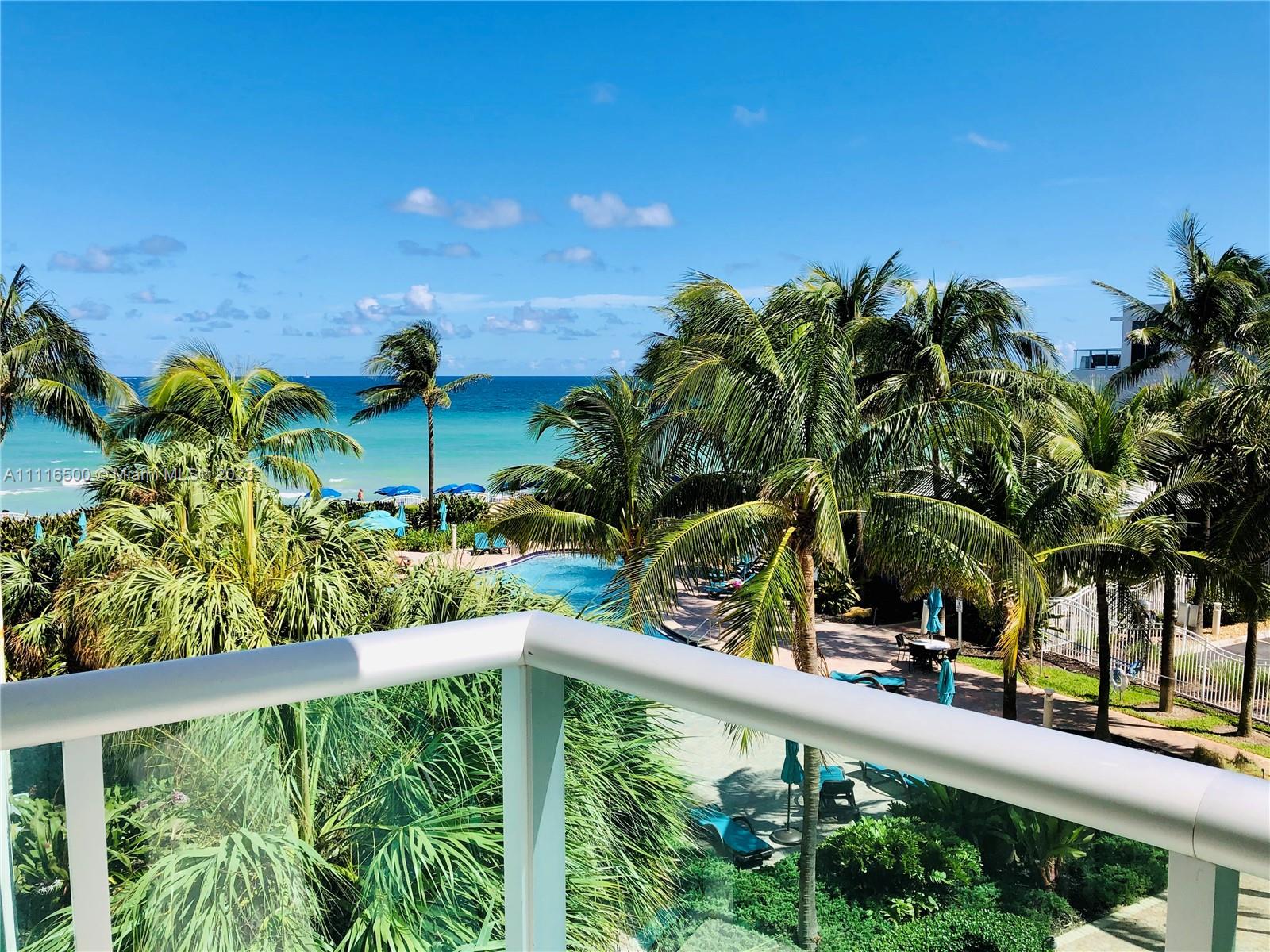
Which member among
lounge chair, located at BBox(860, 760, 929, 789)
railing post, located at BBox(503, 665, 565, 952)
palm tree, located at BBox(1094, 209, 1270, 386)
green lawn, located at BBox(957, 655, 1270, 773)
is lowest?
green lawn, located at BBox(957, 655, 1270, 773)

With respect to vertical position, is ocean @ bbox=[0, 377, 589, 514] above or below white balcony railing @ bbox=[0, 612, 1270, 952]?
below

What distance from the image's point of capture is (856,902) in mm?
963

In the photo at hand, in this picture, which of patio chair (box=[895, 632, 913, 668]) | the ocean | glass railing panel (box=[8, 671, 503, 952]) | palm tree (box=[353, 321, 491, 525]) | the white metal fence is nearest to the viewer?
glass railing panel (box=[8, 671, 503, 952])

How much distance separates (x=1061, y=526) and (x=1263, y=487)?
4330 millimetres

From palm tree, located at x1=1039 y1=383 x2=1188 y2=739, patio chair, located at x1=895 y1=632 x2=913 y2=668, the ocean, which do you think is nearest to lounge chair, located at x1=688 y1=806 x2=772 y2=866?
palm tree, located at x1=1039 y1=383 x2=1188 y2=739

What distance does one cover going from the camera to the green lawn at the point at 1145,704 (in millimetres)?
14789

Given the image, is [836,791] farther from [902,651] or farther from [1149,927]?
[902,651]

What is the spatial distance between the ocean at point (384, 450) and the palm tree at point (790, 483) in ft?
80.3

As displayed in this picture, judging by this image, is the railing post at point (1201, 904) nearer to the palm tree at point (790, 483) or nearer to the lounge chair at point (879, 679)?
the palm tree at point (790, 483)

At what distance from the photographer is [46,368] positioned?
71.7 ft

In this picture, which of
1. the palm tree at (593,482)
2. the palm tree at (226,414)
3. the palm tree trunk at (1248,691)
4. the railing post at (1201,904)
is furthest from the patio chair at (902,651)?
the railing post at (1201,904)

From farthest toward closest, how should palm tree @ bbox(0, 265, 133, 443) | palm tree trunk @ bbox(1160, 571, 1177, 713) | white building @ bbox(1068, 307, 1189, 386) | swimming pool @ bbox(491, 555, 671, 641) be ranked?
white building @ bbox(1068, 307, 1189, 386), swimming pool @ bbox(491, 555, 671, 641), palm tree @ bbox(0, 265, 133, 443), palm tree trunk @ bbox(1160, 571, 1177, 713)

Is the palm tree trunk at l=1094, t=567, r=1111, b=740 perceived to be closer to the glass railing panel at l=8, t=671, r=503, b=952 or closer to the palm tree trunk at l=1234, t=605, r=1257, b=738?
the palm tree trunk at l=1234, t=605, r=1257, b=738

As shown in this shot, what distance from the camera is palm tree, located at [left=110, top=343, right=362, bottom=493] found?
1836 cm
